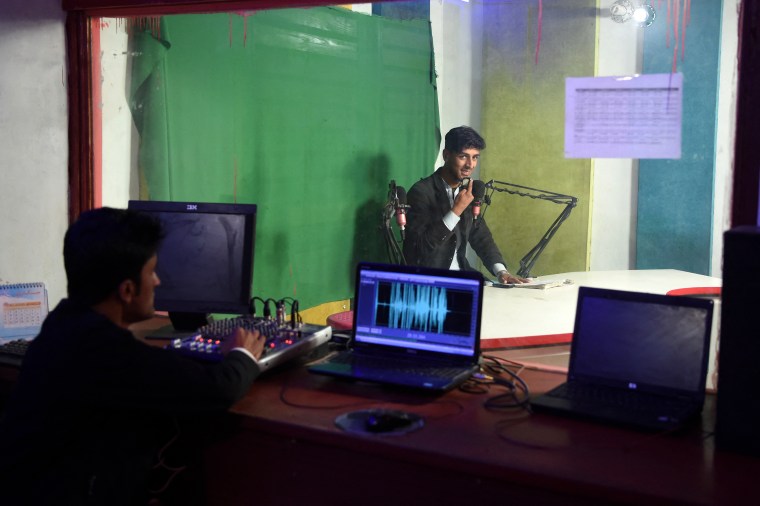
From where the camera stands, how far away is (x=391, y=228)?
14.3ft

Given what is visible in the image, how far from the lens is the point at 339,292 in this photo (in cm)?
417

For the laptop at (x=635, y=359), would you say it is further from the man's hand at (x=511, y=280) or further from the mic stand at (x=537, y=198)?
the mic stand at (x=537, y=198)

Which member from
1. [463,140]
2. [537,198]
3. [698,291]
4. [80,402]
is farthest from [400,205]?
[80,402]

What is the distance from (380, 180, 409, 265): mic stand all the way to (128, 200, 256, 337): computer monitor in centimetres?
212

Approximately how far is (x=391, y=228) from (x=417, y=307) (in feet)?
8.00

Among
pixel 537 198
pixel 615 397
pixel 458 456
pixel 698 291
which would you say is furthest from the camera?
pixel 537 198

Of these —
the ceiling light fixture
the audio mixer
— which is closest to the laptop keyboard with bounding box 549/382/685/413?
the audio mixer

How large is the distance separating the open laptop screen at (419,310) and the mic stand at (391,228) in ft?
7.34

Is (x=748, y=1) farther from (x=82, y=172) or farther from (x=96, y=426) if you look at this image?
(x=82, y=172)

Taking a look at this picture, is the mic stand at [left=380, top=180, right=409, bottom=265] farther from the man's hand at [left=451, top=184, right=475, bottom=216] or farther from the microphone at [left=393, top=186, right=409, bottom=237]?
the man's hand at [left=451, top=184, right=475, bottom=216]

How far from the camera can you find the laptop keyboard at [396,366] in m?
1.82

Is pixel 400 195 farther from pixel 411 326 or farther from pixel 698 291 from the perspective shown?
pixel 411 326

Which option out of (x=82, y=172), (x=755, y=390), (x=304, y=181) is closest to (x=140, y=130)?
(x=82, y=172)

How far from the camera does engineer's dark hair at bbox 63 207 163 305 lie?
5.07 ft
